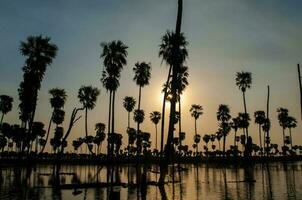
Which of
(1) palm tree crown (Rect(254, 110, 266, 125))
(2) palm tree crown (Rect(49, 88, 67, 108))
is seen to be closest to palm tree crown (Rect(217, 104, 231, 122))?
(1) palm tree crown (Rect(254, 110, 266, 125))

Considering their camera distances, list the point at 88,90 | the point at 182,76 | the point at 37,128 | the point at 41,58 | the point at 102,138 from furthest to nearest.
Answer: the point at 102,138 < the point at 37,128 < the point at 88,90 < the point at 182,76 < the point at 41,58

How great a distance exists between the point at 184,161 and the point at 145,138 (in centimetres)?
2608

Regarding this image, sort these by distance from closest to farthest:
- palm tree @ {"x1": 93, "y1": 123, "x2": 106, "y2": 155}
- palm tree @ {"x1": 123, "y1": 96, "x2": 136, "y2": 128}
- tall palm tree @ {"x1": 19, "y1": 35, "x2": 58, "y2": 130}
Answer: tall palm tree @ {"x1": 19, "y1": 35, "x2": 58, "y2": 130}
palm tree @ {"x1": 123, "y1": 96, "x2": 136, "y2": 128}
palm tree @ {"x1": 93, "y1": 123, "x2": 106, "y2": 155}

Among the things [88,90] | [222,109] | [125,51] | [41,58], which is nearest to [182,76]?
[125,51]

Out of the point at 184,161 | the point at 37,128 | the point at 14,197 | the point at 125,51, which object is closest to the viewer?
the point at 14,197

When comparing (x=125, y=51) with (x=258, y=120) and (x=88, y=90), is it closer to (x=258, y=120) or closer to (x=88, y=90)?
(x=88, y=90)

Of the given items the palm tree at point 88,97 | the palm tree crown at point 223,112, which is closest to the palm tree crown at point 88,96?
the palm tree at point 88,97

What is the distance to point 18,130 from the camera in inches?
5531

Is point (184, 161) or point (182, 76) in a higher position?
point (182, 76)

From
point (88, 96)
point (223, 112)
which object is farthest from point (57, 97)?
point (223, 112)

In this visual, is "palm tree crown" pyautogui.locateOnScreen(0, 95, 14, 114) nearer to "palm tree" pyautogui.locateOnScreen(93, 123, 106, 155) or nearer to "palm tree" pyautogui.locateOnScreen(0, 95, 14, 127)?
"palm tree" pyautogui.locateOnScreen(0, 95, 14, 127)

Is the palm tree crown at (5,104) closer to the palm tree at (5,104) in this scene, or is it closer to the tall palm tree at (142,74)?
the palm tree at (5,104)

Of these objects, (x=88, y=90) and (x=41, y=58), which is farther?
(x=88, y=90)

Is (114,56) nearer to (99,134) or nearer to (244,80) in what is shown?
(244,80)
